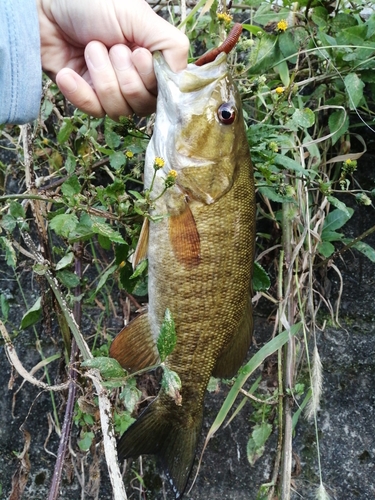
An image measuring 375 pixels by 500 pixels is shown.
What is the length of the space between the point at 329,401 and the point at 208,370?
69 cm

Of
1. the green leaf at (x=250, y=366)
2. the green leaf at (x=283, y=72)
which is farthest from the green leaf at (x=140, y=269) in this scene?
the green leaf at (x=283, y=72)

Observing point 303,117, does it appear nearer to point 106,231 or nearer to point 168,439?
point 106,231

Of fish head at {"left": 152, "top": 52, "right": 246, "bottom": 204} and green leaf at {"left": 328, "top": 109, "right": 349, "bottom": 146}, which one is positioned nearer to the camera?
fish head at {"left": 152, "top": 52, "right": 246, "bottom": 204}

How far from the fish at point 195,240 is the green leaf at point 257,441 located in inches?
13.7

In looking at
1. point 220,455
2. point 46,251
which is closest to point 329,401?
point 220,455

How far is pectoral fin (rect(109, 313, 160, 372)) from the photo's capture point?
1.69 metres

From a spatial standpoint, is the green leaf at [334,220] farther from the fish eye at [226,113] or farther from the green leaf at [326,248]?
the fish eye at [226,113]

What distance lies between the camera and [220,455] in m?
2.12

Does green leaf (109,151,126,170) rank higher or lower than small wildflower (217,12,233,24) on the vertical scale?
lower

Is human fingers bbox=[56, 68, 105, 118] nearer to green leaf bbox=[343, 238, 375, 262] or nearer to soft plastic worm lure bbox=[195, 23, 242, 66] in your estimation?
soft plastic worm lure bbox=[195, 23, 242, 66]

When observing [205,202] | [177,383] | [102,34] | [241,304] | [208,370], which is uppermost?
[102,34]

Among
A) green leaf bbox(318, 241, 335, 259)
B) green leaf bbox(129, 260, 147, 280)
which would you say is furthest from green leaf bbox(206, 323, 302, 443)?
green leaf bbox(129, 260, 147, 280)

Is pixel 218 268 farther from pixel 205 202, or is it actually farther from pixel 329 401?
pixel 329 401

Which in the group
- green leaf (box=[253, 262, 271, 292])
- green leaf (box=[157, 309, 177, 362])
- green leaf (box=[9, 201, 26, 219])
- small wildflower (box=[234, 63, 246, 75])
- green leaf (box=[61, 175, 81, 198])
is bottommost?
green leaf (box=[253, 262, 271, 292])
